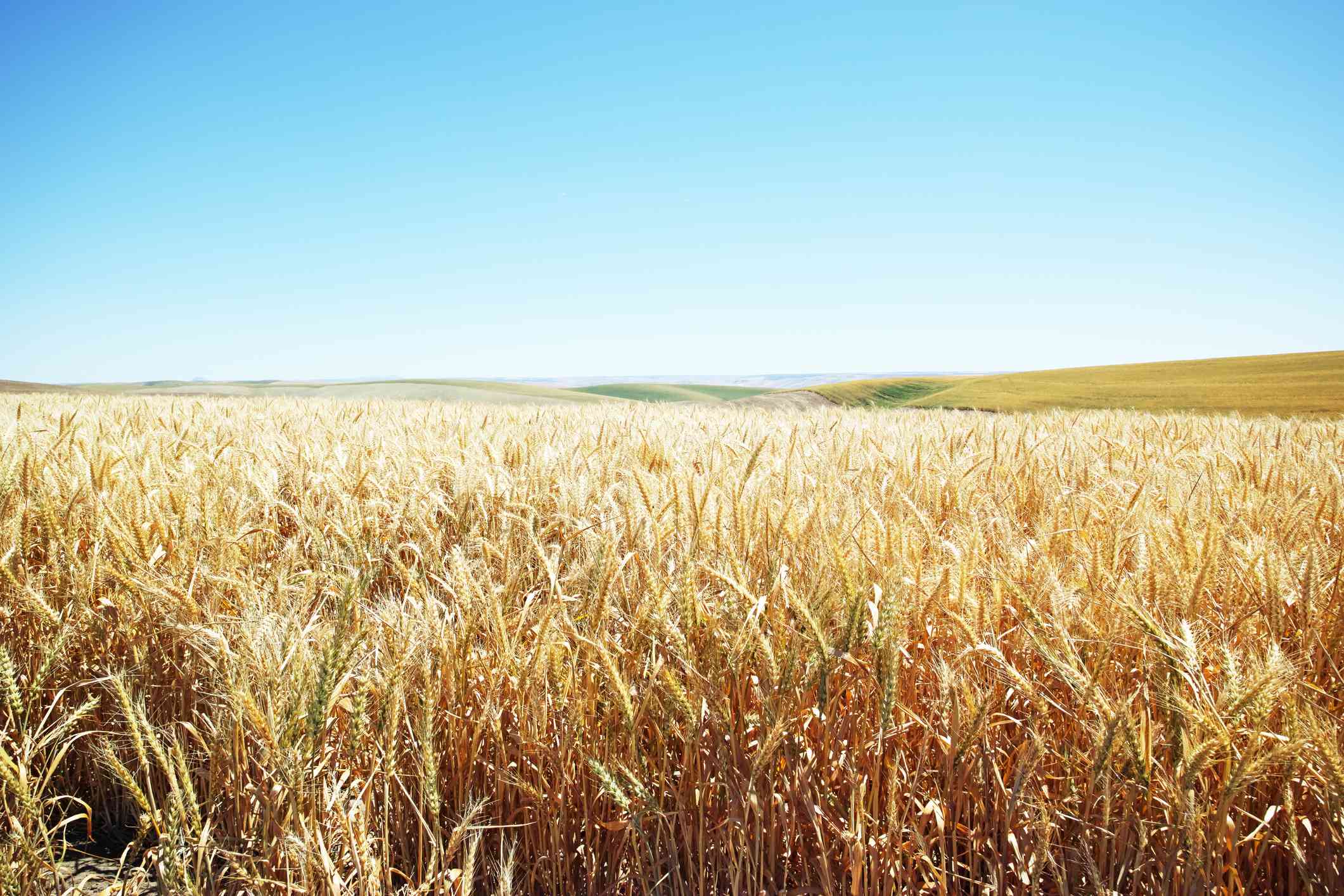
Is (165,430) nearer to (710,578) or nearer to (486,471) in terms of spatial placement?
(486,471)

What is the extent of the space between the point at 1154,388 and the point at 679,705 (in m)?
45.8

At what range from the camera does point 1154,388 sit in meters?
37.2

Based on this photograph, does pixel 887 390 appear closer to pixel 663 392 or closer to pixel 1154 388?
pixel 1154 388

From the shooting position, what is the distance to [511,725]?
1203 millimetres

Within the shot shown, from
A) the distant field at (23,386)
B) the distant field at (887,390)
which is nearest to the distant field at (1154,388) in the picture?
the distant field at (887,390)

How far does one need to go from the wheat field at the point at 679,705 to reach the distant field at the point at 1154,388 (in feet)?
77.9

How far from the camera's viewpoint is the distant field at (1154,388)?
2988cm

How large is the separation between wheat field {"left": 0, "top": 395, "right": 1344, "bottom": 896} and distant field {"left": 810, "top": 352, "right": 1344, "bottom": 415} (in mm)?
23746

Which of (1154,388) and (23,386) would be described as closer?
(1154,388)

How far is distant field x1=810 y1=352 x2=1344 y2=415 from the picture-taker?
2988 centimetres

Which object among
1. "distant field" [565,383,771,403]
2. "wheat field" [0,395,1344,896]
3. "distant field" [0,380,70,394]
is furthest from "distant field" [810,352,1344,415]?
"distant field" [0,380,70,394]

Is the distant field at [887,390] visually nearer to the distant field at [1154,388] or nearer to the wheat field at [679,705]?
the distant field at [1154,388]

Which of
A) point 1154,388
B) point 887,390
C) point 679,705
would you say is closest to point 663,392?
point 887,390

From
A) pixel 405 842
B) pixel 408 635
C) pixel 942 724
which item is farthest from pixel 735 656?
pixel 405 842
